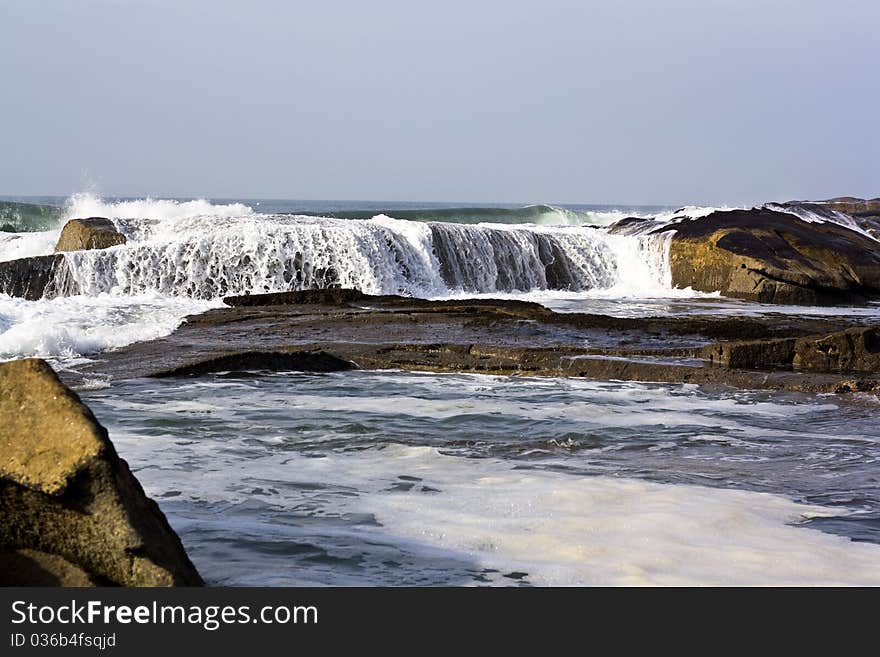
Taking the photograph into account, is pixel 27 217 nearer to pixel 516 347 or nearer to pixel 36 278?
pixel 36 278

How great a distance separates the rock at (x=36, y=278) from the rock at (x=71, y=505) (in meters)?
16.3

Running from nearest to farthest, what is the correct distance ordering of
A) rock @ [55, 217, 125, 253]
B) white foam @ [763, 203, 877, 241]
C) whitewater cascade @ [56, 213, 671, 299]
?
whitewater cascade @ [56, 213, 671, 299] → rock @ [55, 217, 125, 253] → white foam @ [763, 203, 877, 241]

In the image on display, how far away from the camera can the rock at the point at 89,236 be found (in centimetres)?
2172

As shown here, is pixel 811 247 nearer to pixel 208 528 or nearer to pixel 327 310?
pixel 327 310

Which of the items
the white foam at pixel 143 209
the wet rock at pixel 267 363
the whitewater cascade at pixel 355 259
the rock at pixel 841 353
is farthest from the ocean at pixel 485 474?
the white foam at pixel 143 209

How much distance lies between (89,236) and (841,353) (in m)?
15.4

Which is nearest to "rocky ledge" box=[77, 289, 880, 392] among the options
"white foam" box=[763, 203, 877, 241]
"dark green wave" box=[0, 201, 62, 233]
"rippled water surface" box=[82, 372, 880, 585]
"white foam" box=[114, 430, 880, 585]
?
"rippled water surface" box=[82, 372, 880, 585]

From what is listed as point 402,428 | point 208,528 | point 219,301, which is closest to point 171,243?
point 219,301

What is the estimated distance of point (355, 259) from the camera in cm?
2212

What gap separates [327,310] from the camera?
50.4 ft

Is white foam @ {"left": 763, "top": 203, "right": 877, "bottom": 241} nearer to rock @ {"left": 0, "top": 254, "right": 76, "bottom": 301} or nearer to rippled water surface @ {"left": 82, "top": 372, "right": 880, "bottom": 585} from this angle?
rock @ {"left": 0, "top": 254, "right": 76, "bottom": 301}

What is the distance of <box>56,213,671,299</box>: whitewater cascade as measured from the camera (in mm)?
20328

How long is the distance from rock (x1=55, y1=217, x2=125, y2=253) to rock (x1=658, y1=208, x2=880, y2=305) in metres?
11.6
